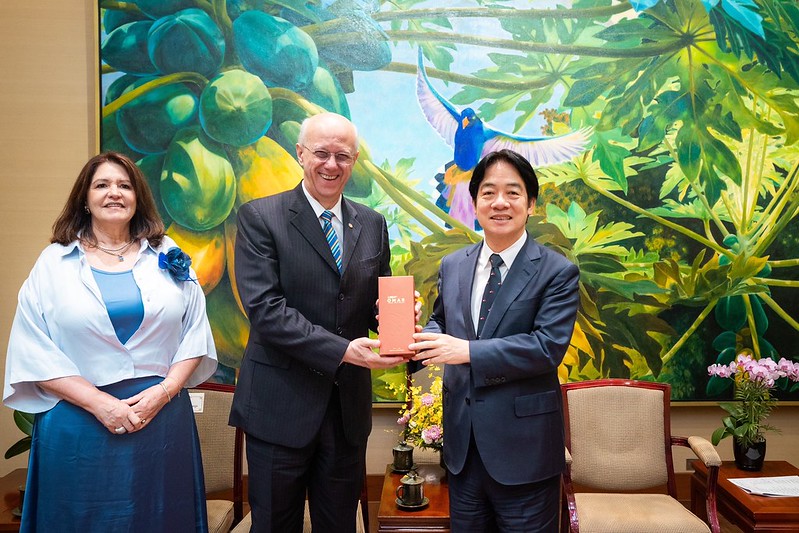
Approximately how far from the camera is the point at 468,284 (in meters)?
2.11

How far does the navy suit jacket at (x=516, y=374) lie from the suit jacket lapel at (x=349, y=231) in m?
0.40

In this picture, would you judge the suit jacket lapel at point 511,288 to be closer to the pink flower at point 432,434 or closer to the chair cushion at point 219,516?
the pink flower at point 432,434

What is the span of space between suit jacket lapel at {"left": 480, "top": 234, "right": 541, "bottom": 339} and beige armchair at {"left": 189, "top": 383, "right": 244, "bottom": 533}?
1.52 metres

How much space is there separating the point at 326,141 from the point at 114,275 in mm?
856

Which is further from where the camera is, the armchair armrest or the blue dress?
the armchair armrest

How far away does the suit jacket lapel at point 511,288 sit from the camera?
2.03m

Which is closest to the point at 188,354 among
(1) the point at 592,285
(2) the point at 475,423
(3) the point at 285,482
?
(3) the point at 285,482

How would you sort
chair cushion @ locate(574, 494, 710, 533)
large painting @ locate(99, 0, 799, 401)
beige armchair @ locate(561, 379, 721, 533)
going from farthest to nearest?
1. large painting @ locate(99, 0, 799, 401)
2. beige armchair @ locate(561, 379, 721, 533)
3. chair cushion @ locate(574, 494, 710, 533)

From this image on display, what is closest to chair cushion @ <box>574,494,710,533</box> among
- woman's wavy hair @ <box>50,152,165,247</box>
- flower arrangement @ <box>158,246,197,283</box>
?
flower arrangement @ <box>158,246,197,283</box>

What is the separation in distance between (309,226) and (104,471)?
1.03m

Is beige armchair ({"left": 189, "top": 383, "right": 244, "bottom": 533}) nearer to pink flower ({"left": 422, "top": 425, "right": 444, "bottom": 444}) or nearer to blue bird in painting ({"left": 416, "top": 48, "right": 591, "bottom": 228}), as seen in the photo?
pink flower ({"left": 422, "top": 425, "right": 444, "bottom": 444})

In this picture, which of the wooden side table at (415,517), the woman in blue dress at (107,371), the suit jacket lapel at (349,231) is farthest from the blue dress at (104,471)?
the wooden side table at (415,517)

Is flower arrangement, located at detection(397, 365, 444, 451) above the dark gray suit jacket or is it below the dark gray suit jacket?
below

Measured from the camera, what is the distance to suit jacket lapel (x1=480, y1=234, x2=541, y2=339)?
6.65 ft
